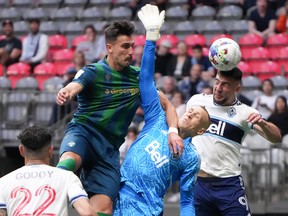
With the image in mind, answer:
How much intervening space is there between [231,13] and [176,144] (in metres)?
11.4

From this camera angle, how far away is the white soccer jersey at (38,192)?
271 inches

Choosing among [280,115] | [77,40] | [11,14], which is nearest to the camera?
[280,115]

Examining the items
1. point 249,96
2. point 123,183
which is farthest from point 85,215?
point 249,96

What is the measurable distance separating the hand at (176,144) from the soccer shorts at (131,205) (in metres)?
0.45

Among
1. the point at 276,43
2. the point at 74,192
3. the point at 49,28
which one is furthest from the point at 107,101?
the point at 49,28

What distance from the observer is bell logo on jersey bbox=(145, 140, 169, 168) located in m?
7.96

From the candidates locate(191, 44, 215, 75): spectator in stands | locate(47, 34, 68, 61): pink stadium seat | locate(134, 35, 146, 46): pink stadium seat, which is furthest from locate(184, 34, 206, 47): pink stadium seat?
locate(47, 34, 68, 61): pink stadium seat

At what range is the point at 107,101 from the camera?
8711 mm

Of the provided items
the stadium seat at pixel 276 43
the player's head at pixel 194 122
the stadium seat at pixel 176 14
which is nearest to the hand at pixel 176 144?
the player's head at pixel 194 122

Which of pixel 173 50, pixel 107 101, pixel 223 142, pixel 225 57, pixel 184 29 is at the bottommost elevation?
pixel 223 142

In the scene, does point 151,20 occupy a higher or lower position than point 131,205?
higher

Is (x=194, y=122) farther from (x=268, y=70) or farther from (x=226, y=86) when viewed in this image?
(x=268, y=70)

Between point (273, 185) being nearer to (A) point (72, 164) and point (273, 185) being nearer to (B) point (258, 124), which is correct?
(B) point (258, 124)

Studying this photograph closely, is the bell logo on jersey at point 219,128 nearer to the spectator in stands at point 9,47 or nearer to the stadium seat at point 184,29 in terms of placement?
the stadium seat at point 184,29
